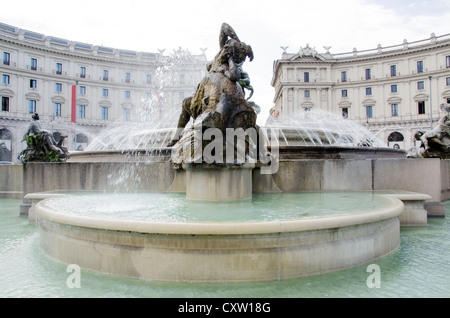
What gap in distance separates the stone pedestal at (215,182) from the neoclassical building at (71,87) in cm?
3533

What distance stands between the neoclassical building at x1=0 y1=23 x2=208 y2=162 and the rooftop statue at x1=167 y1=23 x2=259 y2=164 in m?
34.5

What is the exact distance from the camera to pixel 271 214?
4.00 metres

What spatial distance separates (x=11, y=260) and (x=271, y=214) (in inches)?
126

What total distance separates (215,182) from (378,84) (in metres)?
61.6

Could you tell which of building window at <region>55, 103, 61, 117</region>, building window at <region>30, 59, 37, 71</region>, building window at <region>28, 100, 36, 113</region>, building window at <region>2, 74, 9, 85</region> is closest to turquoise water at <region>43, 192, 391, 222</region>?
building window at <region>28, 100, 36, 113</region>

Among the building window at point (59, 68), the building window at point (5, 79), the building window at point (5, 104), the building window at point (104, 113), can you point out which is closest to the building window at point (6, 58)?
the building window at point (5, 79)

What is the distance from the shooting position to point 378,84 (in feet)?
190

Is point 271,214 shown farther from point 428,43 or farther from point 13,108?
point 428,43

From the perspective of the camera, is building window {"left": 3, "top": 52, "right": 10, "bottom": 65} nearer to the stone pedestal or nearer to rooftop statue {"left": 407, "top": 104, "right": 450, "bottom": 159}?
the stone pedestal

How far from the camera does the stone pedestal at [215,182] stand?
16.9ft

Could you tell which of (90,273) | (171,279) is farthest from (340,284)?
(90,273)

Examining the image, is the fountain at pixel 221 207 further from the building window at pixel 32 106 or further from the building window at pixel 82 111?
the building window at pixel 82 111

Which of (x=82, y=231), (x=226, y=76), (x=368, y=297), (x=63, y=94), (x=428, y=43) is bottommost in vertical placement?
(x=368, y=297)

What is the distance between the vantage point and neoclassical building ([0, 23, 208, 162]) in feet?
158
